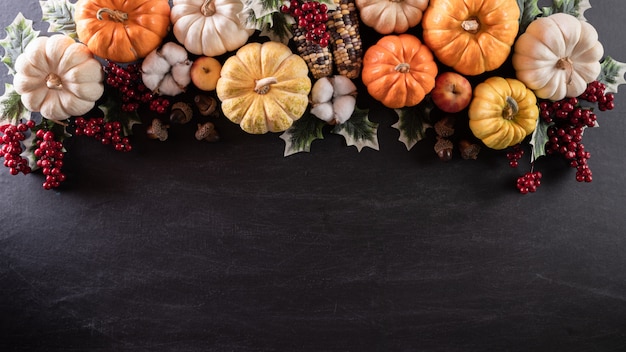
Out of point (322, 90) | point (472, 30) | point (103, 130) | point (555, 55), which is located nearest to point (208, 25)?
point (322, 90)

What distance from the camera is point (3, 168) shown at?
193 cm

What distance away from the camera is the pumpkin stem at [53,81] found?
165 cm

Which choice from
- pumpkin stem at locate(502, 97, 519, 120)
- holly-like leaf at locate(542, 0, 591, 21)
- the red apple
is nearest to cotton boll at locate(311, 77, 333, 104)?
the red apple

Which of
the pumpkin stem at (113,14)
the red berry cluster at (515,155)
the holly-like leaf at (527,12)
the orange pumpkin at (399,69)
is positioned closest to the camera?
the pumpkin stem at (113,14)

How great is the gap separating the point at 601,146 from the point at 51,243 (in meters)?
2.21

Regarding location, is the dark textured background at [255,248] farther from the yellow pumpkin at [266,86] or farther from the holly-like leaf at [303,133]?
the yellow pumpkin at [266,86]

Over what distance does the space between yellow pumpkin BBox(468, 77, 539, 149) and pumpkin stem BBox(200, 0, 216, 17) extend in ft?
3.13

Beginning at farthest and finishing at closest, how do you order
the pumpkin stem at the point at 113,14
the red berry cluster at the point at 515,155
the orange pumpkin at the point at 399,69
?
1. the red berry cluster at the point at 515,155
2. the orange pumpkin at the point at 399,69
3. the pumpkin stem at the point at 113,14

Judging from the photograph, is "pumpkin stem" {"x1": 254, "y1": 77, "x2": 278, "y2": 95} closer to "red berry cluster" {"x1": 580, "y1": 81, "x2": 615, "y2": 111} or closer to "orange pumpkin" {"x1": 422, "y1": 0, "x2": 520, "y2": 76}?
"orange pumpkin" {"x1": 422, "y1": 0, "x2": 520, "y2": 76}

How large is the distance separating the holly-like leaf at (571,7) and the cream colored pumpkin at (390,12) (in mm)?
506

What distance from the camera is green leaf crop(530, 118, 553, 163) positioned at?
1854mm

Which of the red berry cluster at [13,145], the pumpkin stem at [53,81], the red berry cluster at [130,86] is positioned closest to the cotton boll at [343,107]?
the red berry cluster at [130,86]

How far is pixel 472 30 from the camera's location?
5.55 ft

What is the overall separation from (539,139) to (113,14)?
155cm
